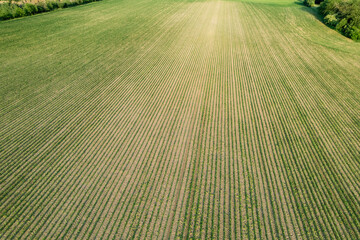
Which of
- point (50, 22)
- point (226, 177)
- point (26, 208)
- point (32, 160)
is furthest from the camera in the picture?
point (50, 22)

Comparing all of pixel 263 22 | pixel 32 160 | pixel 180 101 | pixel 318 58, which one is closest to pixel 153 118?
pixel 180 101

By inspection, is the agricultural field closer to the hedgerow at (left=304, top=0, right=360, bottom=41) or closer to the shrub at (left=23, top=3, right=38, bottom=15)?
the hedgerow at (left=304, top=0, right=360, bottom=41)

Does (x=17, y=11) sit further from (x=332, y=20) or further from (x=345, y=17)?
(x=345, y=17)

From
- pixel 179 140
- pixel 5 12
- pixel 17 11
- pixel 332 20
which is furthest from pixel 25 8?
pixel 332 20

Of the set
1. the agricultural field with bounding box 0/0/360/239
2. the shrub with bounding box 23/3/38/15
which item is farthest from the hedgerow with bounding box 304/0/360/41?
the shrub with bounding box 23/3/38/15

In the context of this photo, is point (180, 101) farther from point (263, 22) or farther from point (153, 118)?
point (263, 22)

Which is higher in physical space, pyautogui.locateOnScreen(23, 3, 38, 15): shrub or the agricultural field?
pyautogui.locateOnScreen(23, 3, 38, 15): shrub

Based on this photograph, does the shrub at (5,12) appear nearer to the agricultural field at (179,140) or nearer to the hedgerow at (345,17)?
the agricultural field at (179,140)

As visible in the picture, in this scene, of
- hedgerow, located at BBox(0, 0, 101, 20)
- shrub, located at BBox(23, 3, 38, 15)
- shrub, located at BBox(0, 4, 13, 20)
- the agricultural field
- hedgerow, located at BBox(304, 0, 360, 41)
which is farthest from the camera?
shrub, located at BBox(23, 3, 38, 15)
